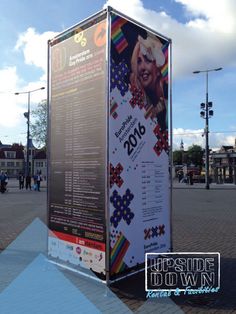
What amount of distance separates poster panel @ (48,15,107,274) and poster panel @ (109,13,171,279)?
18cm

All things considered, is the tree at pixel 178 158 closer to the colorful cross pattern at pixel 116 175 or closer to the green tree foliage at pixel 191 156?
the green tree foliage at pixel 191 156

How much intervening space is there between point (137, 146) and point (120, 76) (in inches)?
41.1

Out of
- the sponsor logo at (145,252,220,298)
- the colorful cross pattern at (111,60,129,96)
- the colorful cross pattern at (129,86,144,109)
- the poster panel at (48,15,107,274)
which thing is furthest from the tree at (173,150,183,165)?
the colorful cross pattern at (111,60,129,96)

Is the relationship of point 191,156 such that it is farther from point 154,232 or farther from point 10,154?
point 154,232

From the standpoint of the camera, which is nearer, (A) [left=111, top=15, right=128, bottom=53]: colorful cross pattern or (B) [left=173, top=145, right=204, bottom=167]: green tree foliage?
(A) [left=111, top=15, right=128, bottom=53]: colorful cross pattern

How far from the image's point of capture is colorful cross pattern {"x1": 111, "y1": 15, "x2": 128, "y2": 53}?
5.27m

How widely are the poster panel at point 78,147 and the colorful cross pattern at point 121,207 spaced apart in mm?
152

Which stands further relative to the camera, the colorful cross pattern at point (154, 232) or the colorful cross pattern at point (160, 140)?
the colorful cross pattern at point (160, 140)

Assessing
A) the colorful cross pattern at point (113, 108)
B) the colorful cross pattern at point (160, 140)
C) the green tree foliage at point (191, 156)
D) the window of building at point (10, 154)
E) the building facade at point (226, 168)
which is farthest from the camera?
the window of building at point (10, 154)

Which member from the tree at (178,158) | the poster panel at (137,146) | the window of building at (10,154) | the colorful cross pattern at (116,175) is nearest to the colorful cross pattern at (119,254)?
the poster panel at (137,146)

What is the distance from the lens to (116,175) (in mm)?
5336

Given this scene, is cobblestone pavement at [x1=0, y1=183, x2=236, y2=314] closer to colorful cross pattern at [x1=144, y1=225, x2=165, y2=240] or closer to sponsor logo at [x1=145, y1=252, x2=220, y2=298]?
sponsor logo at [x1=145, y1=252, x2=220, y2=298]

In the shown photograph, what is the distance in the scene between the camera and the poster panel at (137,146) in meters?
5.32

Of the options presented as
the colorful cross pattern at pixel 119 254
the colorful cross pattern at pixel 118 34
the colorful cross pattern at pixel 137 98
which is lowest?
the colorful cross pattern at pixel 119 254
